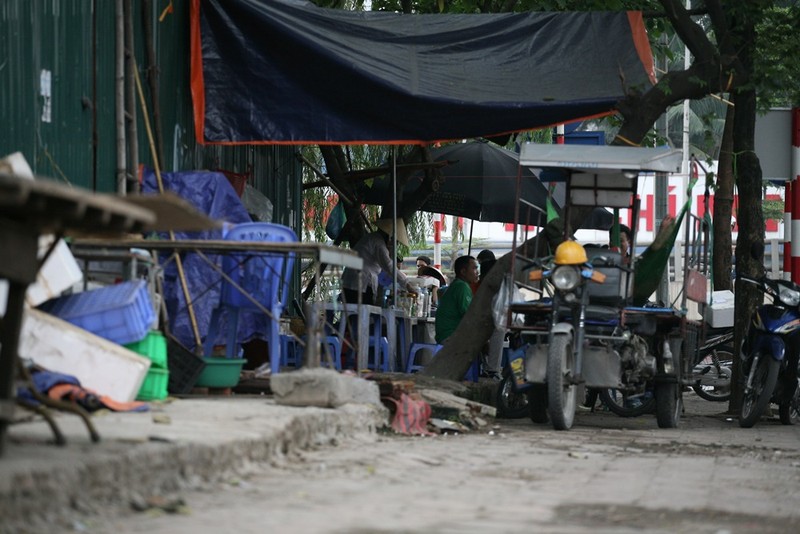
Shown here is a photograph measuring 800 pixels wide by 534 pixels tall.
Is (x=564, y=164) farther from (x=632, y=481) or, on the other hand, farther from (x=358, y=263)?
(x=632, y=481)

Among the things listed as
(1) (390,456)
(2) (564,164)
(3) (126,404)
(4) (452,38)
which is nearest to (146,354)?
(3) (126,404)

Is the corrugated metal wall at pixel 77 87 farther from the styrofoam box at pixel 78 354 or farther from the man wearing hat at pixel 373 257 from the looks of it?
the man wearing hat at pixel 373 257

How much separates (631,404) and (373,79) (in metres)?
3.83

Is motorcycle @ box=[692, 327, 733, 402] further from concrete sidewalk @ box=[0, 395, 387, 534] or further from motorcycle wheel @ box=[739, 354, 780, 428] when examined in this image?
concrete sidewalk @ box=[0, 395, 387, 534]

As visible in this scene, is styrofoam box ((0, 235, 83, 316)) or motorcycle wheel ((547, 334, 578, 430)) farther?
motorcycle wheel ((547, 334, 578, 430))

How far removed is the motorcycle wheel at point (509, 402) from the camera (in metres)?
11.5

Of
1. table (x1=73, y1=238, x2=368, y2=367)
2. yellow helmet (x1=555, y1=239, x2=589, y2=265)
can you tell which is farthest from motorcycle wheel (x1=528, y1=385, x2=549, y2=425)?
table (x1=73, y1=238, x2=368, y2=367)

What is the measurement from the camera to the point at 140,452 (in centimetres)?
522

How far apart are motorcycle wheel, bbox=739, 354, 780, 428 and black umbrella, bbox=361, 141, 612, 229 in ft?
19.9

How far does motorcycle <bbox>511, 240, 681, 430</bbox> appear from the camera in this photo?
10.0 m

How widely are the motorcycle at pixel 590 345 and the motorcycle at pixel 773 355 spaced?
0.69 meters

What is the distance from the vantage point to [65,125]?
359 inches

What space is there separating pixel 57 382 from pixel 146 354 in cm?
98

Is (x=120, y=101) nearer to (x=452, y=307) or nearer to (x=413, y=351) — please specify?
(x=452, y=307)
